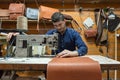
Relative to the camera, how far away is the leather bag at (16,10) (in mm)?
4809

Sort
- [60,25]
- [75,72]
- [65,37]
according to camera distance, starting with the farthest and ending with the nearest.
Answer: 1. [65,37]
2. [60,25]
3. [75,72]

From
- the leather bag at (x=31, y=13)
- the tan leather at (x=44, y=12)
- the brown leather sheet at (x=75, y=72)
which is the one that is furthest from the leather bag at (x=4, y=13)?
the brown leather sheet at (x=75, y=72)

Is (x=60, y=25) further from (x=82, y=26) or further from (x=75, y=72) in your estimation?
(x=82, y=26)

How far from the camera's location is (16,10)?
4812 mm

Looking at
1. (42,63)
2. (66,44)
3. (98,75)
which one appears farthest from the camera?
(66,44)

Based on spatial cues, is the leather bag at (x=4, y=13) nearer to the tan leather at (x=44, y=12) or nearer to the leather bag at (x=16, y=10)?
the leather bag at (x=16, y=10)

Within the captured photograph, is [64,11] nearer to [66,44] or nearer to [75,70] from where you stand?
[66,44]

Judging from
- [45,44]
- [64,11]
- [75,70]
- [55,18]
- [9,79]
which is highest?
[64,11]

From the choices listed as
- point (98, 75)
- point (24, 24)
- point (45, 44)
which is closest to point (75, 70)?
point (98, 75)

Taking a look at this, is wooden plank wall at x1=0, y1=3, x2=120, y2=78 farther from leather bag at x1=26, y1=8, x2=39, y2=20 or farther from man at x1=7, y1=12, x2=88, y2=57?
man at x1=7, y1=12, x2=88, y2=57

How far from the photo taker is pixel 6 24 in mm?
5156

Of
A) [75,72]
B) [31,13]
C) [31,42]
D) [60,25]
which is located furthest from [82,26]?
[75,72]

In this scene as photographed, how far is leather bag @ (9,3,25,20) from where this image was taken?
4.81 m

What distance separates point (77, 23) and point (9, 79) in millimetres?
3096
